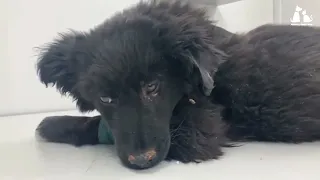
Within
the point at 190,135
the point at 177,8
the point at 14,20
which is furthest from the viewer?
the point at 14,20

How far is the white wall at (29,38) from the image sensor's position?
6.16 ft

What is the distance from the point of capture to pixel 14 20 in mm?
1880

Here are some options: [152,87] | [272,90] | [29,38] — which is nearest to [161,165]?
[152,87]

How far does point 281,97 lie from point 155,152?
0.35m

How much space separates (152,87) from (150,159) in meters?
0.15

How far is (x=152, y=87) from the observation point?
3.08 ft

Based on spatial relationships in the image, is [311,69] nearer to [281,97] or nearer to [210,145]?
[281,97]

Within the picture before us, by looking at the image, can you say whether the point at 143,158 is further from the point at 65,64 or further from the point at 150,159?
the point at 65,64

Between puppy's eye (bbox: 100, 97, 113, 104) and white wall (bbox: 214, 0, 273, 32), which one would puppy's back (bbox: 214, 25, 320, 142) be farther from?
white wall (bbox: 214, 0, 273, 32)

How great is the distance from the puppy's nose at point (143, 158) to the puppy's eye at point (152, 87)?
128mm

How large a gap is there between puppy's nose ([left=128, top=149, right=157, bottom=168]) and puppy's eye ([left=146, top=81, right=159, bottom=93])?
128 mm

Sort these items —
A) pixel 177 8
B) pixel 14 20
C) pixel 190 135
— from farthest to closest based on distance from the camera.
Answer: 1. pixel 14 20
2. pixel 177 8
3. pixel 190 135

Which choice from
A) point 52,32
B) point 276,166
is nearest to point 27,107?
point 52,32

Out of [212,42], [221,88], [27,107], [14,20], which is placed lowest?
[27,107]
